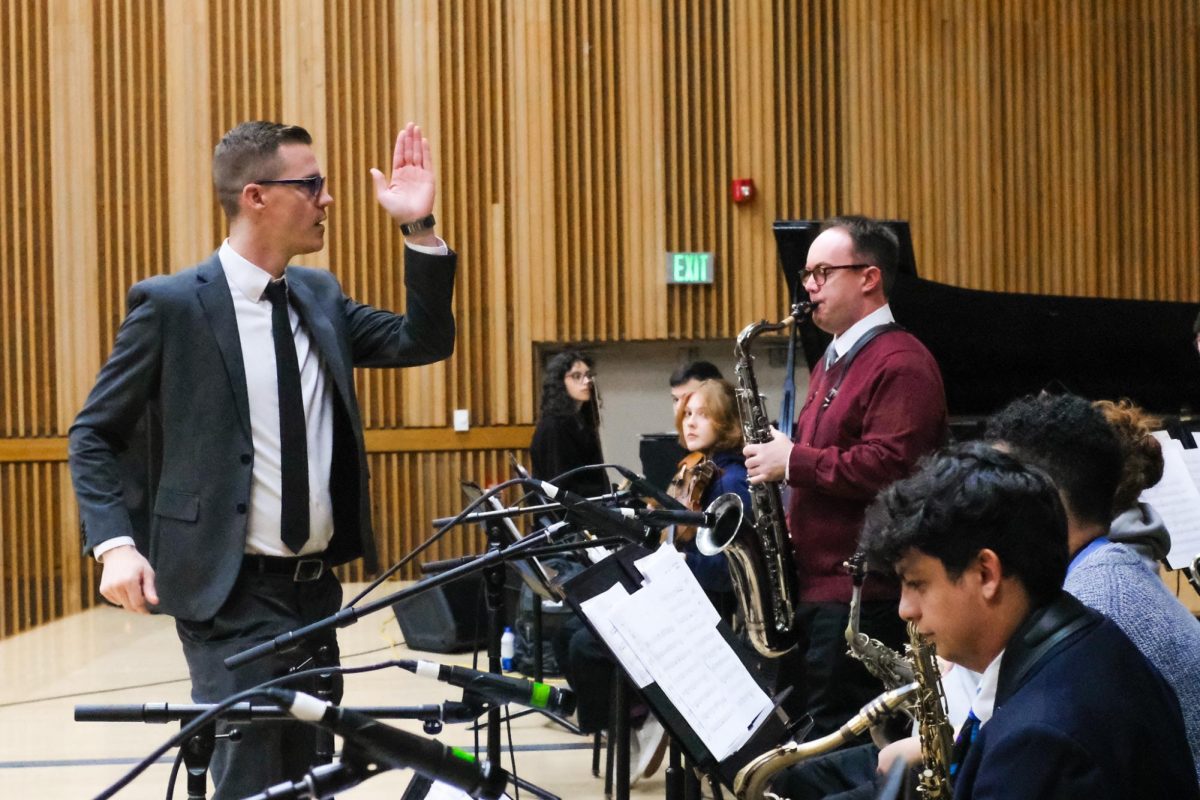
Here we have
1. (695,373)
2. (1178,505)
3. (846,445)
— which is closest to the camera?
(846,445)

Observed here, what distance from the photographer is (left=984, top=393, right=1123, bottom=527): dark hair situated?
2.29 m

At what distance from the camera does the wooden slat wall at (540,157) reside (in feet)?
28.3

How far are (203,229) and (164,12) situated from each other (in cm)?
144

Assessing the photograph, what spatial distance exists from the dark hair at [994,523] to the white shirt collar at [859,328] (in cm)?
193

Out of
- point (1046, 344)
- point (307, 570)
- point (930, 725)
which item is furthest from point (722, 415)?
point (930, 725)

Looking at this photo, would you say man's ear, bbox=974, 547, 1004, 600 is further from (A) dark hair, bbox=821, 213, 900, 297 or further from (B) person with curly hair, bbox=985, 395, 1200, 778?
(A) dark hair, bbox=821, 213, 900, 297

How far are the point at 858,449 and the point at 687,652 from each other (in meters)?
1.02

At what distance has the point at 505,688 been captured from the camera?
161 centimetres

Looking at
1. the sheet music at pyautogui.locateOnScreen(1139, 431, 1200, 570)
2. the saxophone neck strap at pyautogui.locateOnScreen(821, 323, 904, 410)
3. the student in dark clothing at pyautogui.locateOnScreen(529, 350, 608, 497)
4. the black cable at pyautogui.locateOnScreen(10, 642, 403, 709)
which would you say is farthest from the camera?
the student in dark clothing at pyautogui.locateOnScreen(529, 350, 608, 497)

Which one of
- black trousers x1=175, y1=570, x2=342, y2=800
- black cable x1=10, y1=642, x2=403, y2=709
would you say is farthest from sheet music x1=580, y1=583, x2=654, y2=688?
black cable x1=10, y1=642, x2=403, y2=709

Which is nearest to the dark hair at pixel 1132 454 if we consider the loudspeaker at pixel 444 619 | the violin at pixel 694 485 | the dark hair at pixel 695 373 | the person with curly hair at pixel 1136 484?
the person with curly hair at pixel 1136 484

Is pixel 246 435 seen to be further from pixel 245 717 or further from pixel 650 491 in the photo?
pixel 245 717

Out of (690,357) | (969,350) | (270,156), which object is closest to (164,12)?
(690,357)

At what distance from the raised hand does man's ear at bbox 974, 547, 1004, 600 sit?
154cm
